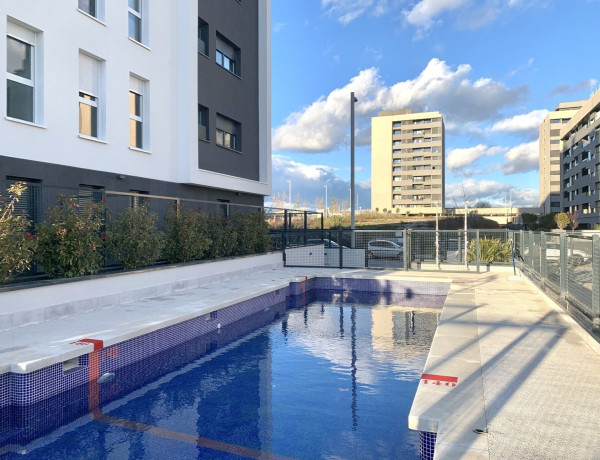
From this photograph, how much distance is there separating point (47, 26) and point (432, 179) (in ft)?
286

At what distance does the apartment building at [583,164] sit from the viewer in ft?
173

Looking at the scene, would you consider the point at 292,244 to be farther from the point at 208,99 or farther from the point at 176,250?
the point at 176,250

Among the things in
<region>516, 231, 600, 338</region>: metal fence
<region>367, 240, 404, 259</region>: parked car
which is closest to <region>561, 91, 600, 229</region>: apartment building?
<region>367, 240, 404, 259</region>: parked car

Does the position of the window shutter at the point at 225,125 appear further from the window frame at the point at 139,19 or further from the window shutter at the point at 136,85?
the window frame at the point at 139,19

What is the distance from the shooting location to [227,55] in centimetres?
1655

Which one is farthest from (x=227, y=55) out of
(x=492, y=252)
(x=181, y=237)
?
(x=492, y=252)

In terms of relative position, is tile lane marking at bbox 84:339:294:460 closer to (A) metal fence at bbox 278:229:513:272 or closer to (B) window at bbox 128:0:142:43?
(B) window at bbox 128:0:142:43

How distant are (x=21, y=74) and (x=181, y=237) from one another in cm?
473

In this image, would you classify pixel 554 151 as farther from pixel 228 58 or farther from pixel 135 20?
pixel 135 20

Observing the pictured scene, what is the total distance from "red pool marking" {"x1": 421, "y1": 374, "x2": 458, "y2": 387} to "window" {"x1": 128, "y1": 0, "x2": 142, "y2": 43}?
1167cm

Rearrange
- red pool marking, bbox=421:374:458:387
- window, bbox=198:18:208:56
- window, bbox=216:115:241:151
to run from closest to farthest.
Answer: red pool marking, bbox=421:374:458:387, window, bbox=198:18:208:56, window, bbox=216:115:241:151

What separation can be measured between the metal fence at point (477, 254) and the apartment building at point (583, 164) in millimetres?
46155

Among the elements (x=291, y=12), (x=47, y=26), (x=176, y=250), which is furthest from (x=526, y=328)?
(x=291, y=12)

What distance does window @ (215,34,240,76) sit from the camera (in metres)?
15.9
